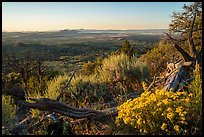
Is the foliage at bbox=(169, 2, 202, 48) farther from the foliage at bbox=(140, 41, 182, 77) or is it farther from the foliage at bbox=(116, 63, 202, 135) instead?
the foliage at bbox=(116, 63, 202, 135)

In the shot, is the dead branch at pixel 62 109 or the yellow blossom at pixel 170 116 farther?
the dead branch at pixel 62 109

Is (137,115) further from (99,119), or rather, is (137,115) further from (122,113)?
(99,119)

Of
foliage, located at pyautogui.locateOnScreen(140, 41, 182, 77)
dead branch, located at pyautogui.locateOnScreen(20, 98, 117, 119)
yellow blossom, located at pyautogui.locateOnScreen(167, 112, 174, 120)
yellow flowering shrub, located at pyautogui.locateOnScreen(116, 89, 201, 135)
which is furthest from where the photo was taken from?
foliage, located at pyautogui.locateOnScreen(140, 41, 182, 77)

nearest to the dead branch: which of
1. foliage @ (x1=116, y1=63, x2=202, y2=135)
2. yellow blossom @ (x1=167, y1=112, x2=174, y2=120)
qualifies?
foliage @ (x1=116, y1=63, x2=202, y2=135)

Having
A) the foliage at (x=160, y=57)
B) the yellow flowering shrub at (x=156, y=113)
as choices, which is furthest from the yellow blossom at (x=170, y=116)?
the foliage at (x=160, y=57)

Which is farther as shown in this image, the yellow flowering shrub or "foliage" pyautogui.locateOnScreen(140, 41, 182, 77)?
"foliage" pyautogui.locateOnScreen(140, 41, 182, 77)

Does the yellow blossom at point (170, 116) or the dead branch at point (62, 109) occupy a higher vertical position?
the yellow blossom at point (170, 116)

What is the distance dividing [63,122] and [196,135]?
2328 mm

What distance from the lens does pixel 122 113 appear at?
16.3 ft

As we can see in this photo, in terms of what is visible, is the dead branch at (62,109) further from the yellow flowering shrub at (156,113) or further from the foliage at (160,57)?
the foliage at (160,57)

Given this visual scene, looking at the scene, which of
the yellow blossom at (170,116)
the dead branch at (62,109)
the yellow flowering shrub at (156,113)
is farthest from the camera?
the dead branch at (62,109)

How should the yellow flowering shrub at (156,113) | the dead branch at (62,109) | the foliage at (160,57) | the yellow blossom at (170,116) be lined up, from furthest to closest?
the foliage at (160,57), the dead branch at (62,109), the yellow flowering shrub at (156,113), the yellow blossom at (170,116)

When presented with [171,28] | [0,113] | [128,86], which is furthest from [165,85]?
[171,28]

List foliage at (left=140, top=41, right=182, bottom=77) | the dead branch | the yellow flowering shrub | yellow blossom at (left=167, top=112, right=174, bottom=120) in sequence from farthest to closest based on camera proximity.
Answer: foliage at (left=140, top=41, right=182, bottom=77)
the dead branch
the yellow flowering shrub
yellow blossom at (left=167, top=112, right=174, bottom=120)
